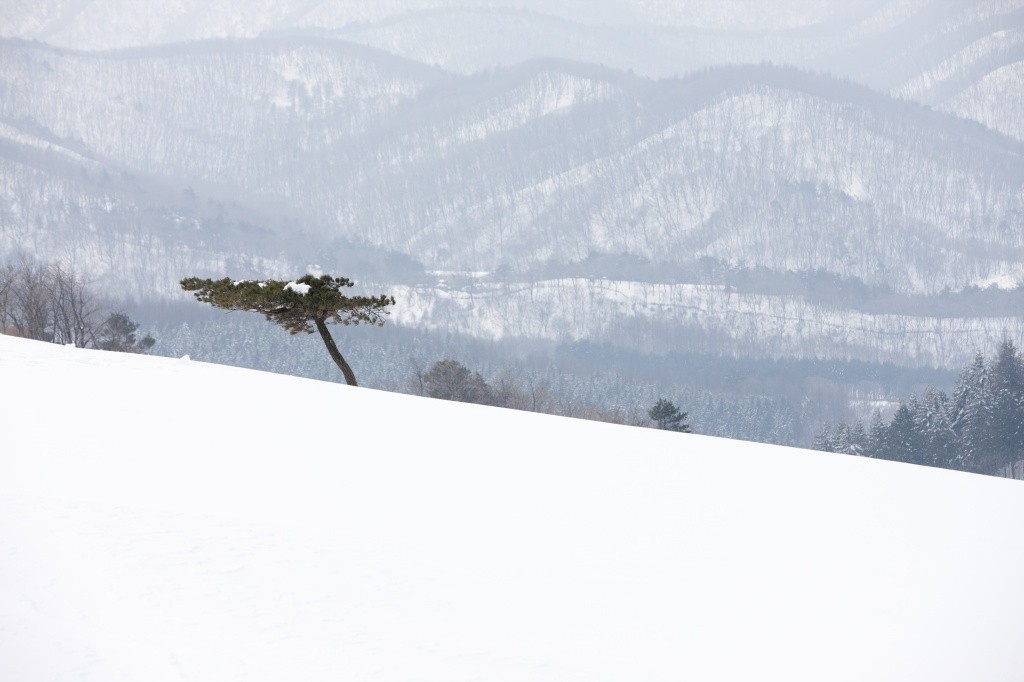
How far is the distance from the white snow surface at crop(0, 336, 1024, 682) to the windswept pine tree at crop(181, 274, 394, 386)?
1193 cm

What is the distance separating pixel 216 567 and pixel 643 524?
5.55m

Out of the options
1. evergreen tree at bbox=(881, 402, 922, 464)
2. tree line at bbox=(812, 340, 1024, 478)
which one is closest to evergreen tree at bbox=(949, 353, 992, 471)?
tree line at bbox=(812, 340, 1024, 478)

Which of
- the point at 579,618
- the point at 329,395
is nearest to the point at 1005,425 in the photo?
the point at 329,395

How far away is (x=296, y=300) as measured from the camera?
31359mm

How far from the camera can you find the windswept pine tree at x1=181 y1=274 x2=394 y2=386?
101 feet

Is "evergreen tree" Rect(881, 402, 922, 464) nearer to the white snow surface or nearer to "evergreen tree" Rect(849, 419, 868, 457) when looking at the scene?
"evergreen tree" Rect(849, 419, 868, 457)

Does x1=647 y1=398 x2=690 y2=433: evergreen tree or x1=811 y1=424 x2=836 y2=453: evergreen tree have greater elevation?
x1=647 y1=398 x2=690 y2=433: evergreen tree

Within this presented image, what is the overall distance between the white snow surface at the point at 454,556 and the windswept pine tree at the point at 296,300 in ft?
39.1

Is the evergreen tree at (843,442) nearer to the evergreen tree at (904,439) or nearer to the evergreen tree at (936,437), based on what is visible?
the evergreen tree at (904,439)

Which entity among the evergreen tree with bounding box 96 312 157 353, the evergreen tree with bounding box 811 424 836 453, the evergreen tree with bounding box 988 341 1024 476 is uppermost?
the evergreen tree with bounding box 96 312 157 353

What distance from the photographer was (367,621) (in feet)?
33.7

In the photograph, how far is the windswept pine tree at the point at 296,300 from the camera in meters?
30.8

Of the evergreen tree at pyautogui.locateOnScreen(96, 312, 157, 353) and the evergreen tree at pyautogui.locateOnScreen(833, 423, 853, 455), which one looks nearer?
the evergreen tree at pyautogui.locateOnScreen(96, 312, 157, 353)

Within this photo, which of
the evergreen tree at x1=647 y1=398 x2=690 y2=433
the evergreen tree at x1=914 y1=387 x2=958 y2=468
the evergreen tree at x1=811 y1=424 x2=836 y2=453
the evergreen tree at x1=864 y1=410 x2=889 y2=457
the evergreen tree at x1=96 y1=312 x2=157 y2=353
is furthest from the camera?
the evergreen tree at x1=811 y1=424 x2=836 y2=453
